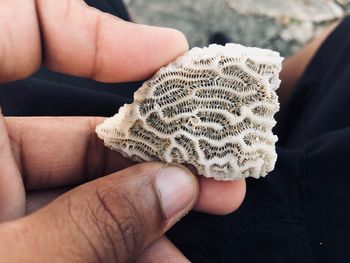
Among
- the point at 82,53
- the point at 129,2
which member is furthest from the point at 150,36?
the point at 129,2

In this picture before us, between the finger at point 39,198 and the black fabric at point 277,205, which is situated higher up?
the black fabric at point 277,205

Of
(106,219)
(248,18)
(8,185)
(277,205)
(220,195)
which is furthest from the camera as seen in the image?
(248,18)

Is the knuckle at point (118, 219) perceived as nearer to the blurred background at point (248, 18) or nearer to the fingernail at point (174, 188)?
the fingernail at point (174, 188)

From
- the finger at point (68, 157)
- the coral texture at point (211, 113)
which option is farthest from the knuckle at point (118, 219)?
the finger at point (68, 157)

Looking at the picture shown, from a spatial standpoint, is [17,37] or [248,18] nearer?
[17,37]

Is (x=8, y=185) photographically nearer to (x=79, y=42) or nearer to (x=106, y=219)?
(x=106, y=219)

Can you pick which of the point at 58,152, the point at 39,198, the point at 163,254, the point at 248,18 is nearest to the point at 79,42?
the point at 58,152
